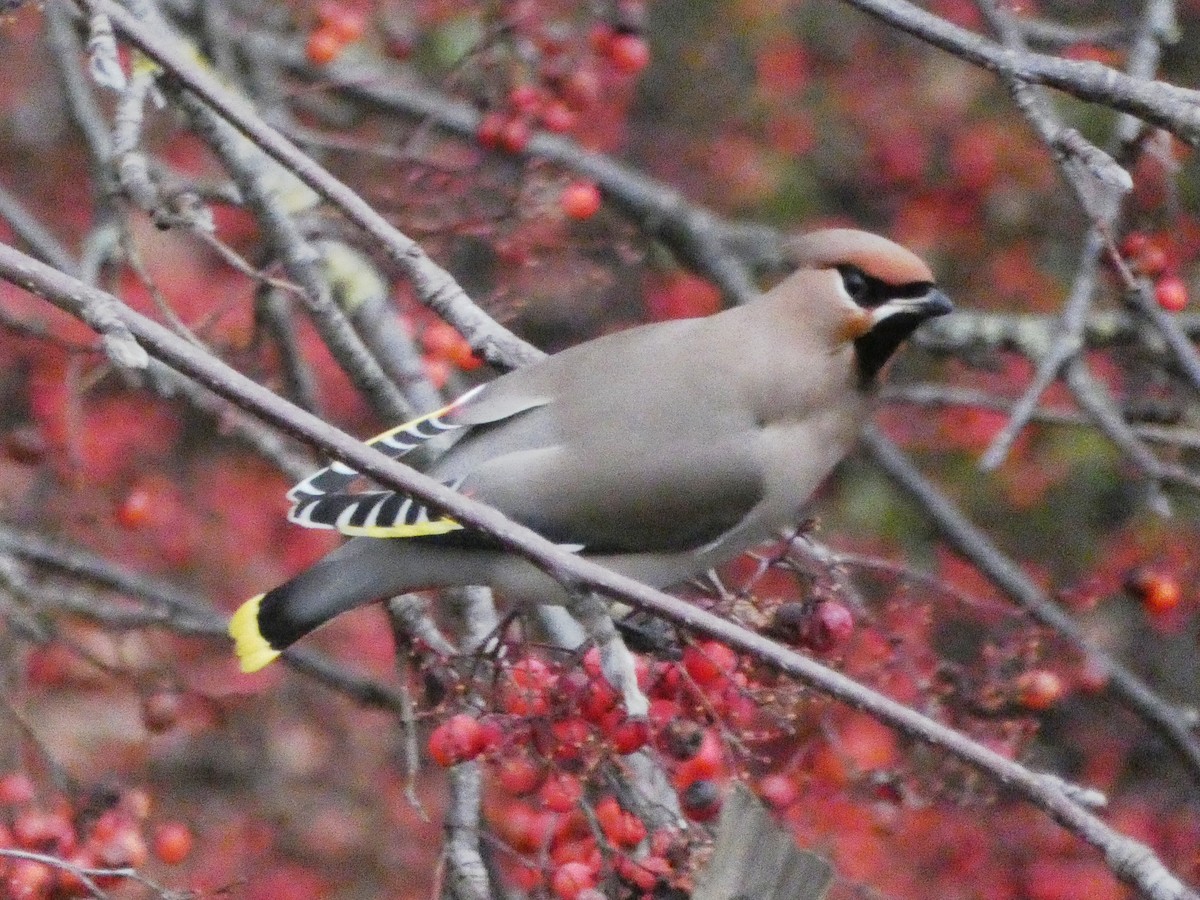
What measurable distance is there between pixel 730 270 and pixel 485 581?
160 centimetres

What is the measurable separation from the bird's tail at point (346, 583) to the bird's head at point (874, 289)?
0.63 m

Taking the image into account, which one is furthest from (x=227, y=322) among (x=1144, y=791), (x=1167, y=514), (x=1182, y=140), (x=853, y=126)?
(x=1182, y=140)

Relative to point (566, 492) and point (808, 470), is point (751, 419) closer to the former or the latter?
point (808, 470)

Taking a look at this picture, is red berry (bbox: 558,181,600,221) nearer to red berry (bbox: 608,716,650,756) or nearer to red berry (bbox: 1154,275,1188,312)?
red berry (bbox: 1154,275,1188,312)

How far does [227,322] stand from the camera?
553 cm

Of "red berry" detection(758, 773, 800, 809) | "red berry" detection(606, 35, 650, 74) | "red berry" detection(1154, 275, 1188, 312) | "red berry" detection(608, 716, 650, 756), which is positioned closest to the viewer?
"red berry" detection(608, 716, 650, 756)

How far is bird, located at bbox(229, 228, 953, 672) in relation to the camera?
9.40 ft

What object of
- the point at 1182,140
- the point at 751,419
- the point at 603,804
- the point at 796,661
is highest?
the point at 1182,140

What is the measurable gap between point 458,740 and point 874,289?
0.94 meters

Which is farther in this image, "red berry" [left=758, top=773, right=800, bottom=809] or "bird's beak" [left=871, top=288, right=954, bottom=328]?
"red berry" [left=758, top=773, right=800, bottom=809]

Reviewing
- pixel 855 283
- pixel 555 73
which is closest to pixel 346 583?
pixel 855 283

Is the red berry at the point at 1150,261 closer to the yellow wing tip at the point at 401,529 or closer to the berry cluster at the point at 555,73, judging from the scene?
the berry cluster at the point at 555,73

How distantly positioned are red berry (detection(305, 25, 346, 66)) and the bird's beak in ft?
5.81

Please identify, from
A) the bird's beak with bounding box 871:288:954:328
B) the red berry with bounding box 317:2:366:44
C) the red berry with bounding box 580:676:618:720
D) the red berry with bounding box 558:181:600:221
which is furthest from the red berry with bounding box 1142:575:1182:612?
the red berry with bounding box 317:2:366:44
